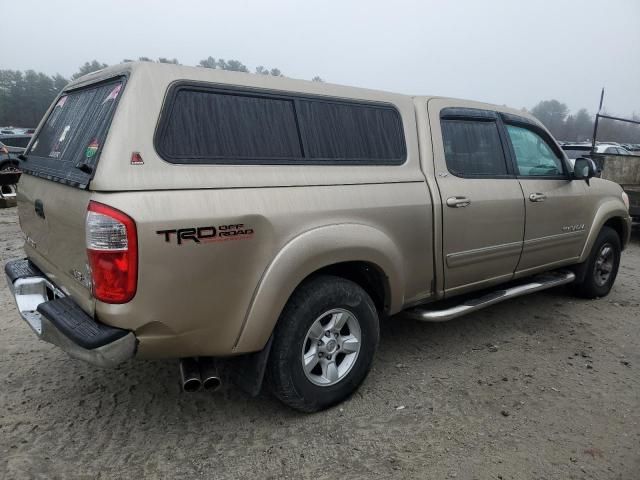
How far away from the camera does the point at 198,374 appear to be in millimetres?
2498

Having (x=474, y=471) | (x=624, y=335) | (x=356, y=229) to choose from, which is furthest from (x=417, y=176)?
(x=624, y=335)

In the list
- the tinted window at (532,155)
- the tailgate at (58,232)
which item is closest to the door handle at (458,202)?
Answer: the tinted window at (532,155)

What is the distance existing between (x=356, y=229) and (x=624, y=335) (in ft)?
9.53

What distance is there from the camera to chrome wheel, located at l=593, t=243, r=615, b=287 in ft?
16.5

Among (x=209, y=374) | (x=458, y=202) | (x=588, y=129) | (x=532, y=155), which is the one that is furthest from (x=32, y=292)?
(x=588, y=129)

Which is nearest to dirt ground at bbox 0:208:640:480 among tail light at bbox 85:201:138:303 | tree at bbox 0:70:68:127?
tail light at bbox 85:201:138:303

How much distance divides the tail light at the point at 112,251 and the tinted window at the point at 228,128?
404mm

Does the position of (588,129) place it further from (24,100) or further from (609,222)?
(24,100)

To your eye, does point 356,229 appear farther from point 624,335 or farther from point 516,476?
point 624,335

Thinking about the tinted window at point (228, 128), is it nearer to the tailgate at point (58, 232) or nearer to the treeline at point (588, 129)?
the tailgate at point (58, 232)

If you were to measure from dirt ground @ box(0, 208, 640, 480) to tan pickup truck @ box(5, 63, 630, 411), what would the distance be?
32cm

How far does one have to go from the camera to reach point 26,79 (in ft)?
159

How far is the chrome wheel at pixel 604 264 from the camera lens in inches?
197

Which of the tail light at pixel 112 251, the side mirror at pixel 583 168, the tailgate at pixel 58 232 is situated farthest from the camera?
the side mirror at pixel 583 168
